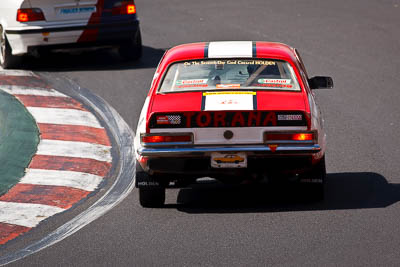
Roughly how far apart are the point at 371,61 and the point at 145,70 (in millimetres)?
3774

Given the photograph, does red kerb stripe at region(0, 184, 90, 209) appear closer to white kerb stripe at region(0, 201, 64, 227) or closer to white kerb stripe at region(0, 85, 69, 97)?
white kerb stripe at region(0, 201, 64, 227)

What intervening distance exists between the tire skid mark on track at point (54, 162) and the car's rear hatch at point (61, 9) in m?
1.26

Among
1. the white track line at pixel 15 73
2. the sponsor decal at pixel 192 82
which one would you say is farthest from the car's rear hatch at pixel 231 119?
the white track line at pixel 15 73

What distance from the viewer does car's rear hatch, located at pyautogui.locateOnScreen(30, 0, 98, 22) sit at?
15.8 metres

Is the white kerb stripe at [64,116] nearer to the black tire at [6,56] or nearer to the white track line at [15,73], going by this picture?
the white track line at [15,73]

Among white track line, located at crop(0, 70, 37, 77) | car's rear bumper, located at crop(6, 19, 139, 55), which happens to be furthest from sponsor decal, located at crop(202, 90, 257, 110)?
white track line, located at crop(0, 70, 37, 77)

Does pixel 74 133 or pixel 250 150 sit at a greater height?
pixel 250 150

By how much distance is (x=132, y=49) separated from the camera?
55.6ft

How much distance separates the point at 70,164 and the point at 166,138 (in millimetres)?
2837

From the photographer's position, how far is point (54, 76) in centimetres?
1612

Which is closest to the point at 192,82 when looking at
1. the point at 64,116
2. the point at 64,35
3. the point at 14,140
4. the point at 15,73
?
the point at 14,140

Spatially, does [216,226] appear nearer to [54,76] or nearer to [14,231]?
[14,231]

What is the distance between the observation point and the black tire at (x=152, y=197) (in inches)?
359

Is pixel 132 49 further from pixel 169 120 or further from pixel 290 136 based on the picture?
pixel 290 136
